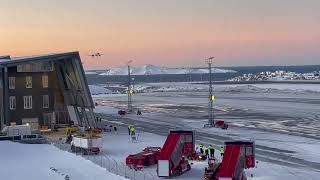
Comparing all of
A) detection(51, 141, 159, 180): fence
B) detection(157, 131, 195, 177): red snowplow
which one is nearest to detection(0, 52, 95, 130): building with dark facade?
detection(51, 141, 159, 180): fence

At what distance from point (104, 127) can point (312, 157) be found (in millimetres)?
28166

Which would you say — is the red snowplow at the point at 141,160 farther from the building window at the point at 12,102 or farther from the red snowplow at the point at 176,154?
the building window at the point at 12,102

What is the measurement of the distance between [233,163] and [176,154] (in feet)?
18.3

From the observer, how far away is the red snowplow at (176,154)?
32875 mm

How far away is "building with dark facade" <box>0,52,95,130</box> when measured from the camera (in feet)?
194

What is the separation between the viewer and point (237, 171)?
97.9ft

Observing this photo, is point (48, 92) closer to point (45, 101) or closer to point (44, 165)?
point (45, 101)

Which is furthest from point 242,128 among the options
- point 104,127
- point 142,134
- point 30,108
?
point 30,108

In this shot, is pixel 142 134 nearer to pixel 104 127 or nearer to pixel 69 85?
pixel 104 127

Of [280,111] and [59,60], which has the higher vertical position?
[59,60]

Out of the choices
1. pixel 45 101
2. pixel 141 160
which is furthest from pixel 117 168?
pixel 45 101

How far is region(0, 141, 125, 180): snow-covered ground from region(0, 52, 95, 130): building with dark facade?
711 inches

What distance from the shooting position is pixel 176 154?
34438 millimetres

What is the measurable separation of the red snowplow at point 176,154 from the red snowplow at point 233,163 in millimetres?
2027
